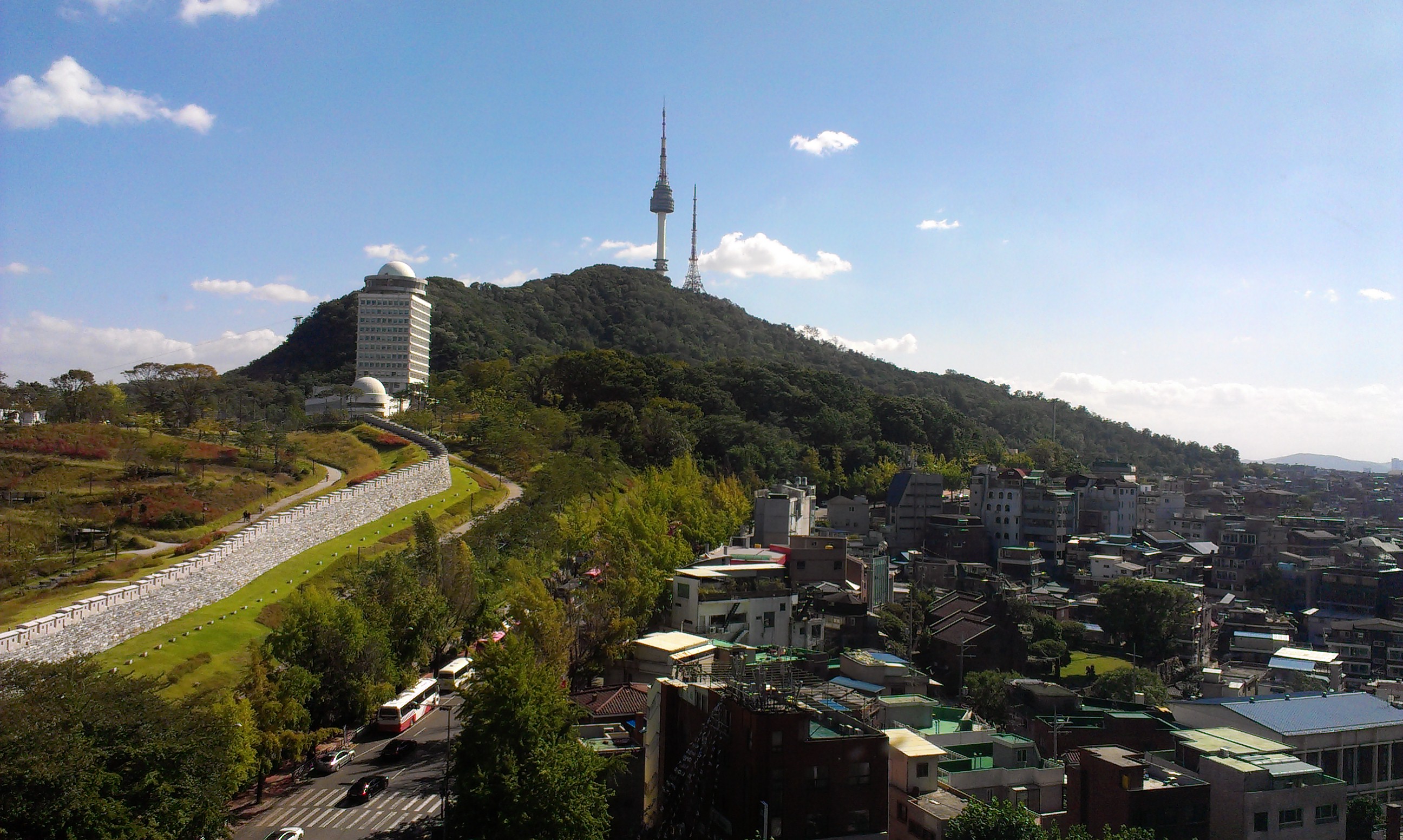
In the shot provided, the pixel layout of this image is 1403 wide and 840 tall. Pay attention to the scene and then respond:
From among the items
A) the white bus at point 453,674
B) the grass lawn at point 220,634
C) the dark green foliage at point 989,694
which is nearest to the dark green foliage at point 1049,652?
the dark green foliage at point 989,694

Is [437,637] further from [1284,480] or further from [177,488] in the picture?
[1284,480]

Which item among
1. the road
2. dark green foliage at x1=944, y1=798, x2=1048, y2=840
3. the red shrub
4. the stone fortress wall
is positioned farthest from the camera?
the red shrub

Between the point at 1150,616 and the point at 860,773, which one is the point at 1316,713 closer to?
the point at 860,773

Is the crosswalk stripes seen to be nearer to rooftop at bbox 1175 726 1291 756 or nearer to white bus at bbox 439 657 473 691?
white bus at bbox 439 657 473 691

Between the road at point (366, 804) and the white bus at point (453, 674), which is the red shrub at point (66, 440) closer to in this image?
the white bus at point (453, 674)

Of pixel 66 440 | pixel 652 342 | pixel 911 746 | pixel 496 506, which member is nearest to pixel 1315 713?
pixel 911 746

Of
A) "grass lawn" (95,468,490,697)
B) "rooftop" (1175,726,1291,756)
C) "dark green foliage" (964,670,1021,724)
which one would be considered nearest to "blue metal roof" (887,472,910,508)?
"dark green foliage" (964,670,1021,724)
